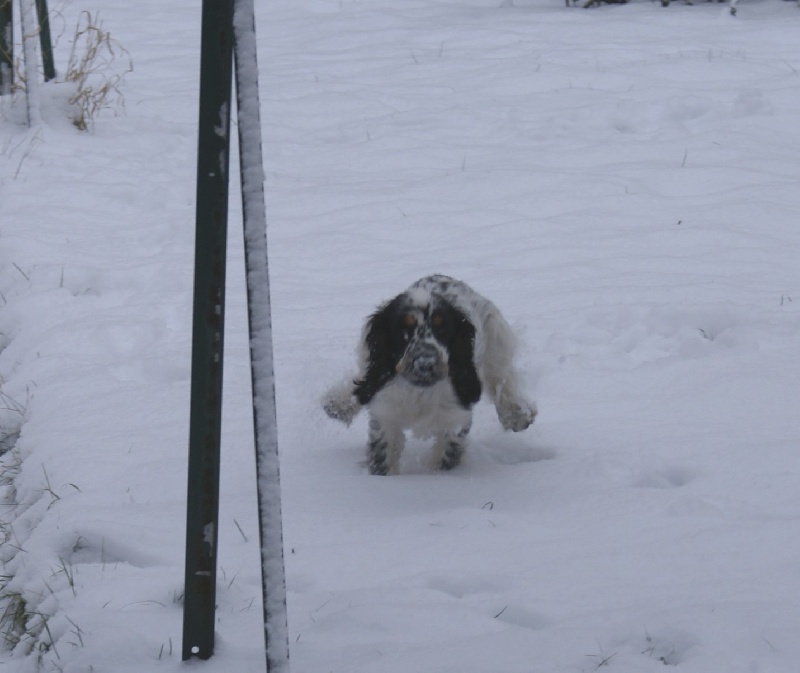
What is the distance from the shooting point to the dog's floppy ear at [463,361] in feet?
12.9

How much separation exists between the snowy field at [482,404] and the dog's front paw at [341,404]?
0.10m

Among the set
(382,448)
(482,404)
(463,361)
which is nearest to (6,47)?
(482,404)

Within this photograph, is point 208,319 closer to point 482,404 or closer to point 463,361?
point 463,361

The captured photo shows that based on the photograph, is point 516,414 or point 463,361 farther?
point 516,414

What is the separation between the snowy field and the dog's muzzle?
0.39m

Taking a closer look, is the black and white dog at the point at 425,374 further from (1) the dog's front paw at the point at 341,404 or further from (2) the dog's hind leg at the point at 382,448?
(1) the dog's front paw at the point at 341,404

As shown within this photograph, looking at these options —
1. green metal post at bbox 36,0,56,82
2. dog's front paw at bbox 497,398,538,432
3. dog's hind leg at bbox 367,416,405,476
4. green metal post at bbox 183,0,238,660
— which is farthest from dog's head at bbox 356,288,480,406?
green metal post at bbox 36,0,56,82

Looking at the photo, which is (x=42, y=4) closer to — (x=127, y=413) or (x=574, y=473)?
(x=127, y=413)

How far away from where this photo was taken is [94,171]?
25.1ft

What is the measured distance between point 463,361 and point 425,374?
26 cm

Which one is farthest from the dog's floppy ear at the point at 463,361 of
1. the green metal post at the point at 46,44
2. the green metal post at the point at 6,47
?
the green metal post at the point at 46,44

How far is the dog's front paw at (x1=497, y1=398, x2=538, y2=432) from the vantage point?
423cm

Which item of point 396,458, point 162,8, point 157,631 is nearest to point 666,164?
point 396,458

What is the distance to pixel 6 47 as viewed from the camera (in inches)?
342
